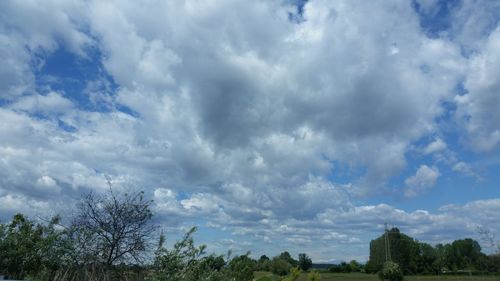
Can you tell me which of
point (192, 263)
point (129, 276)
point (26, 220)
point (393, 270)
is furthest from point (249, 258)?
point (393, 270)

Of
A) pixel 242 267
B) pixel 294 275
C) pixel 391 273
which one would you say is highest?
pixel 391 273

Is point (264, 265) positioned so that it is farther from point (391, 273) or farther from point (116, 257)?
point (391, 273)

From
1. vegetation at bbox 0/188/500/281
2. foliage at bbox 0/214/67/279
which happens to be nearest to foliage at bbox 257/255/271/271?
vegetation at bbox 0/188/500/281

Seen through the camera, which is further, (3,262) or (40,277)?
(3,262)

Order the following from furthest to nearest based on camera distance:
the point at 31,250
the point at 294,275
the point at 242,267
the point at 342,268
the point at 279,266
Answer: the point at 342,268, the point at 31,250, the point at 279,266, the point at 242,267, the point at 294,275

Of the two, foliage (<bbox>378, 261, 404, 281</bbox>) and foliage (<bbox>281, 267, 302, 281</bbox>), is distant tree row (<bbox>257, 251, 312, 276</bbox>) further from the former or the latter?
foliage (<bbox>378, 261, 404, 281</bbox>)

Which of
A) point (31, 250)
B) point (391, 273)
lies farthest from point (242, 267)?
point (391, 273)

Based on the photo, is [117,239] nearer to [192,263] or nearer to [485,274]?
[192,263]

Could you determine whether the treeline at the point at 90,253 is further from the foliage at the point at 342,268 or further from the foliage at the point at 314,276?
the foliage at the point at 342,268

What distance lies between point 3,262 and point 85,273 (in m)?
2.91

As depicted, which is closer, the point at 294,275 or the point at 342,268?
the point at 294,275

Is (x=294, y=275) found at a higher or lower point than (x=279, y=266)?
lower

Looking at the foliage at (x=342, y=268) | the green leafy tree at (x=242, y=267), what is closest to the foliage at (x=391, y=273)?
the green leafy tree at (x=242, y=267)

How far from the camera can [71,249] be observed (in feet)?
31.3
